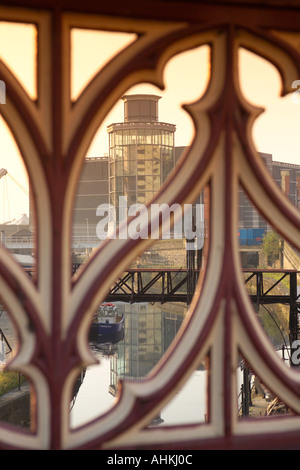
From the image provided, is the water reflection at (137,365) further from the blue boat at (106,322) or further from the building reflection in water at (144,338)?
the blue boat at (106,322)

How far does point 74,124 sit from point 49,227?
129mm

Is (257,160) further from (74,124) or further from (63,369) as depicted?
(63,369)

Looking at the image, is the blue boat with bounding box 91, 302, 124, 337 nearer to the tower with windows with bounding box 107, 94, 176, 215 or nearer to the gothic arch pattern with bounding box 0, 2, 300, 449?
the tower with windows with bounding box 107, 94, 176, 215

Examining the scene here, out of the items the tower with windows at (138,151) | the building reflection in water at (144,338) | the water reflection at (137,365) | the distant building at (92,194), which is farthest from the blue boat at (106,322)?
the distant building at (92,194)

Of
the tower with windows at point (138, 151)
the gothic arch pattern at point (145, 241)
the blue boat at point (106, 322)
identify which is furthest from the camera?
the tower with windows at point (138, 151)

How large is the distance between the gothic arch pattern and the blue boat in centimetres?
2392

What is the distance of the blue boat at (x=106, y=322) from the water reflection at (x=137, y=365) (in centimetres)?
46

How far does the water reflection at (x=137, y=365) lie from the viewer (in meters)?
18.4

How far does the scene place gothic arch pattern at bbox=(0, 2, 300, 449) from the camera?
2.31 ft

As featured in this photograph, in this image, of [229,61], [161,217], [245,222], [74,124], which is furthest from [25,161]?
[245,222]

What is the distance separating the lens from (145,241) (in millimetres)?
731

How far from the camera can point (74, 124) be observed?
72cm

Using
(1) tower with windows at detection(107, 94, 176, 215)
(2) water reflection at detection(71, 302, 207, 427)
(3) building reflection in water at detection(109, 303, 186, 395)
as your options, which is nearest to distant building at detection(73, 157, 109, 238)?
(1) tower with windows at detection(107, 94, 176, 215)
